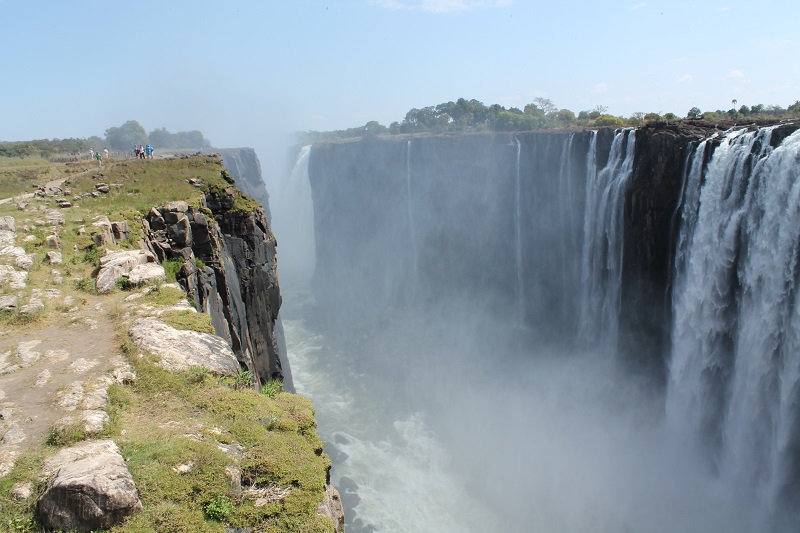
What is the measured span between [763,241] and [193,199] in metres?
21.6

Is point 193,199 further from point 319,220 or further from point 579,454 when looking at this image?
point 319,220

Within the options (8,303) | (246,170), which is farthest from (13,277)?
(246,170)

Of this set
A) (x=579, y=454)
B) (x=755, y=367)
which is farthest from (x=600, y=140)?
(x=579, y=454)

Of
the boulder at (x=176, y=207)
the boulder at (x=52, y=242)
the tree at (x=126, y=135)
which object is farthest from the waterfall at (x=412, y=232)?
the tree at (x=126, y=135)

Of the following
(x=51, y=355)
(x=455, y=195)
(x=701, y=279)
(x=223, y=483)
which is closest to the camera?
(x=223, y=483)

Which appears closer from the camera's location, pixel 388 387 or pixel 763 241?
pixel 763 241

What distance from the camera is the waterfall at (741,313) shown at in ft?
60.3

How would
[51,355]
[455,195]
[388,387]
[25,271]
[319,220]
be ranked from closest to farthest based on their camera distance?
1. [51,355]
2. [25,271]
3. [388,387]
4. [455,195]
5. [319,220]

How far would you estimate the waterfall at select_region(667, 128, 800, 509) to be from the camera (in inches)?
723

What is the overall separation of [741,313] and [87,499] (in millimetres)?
22787

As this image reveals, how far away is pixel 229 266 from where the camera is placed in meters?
19.0

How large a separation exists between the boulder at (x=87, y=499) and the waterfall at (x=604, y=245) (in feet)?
83.8

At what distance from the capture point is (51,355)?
28.6 ft

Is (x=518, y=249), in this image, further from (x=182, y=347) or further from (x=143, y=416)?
(x=143, y=416)
